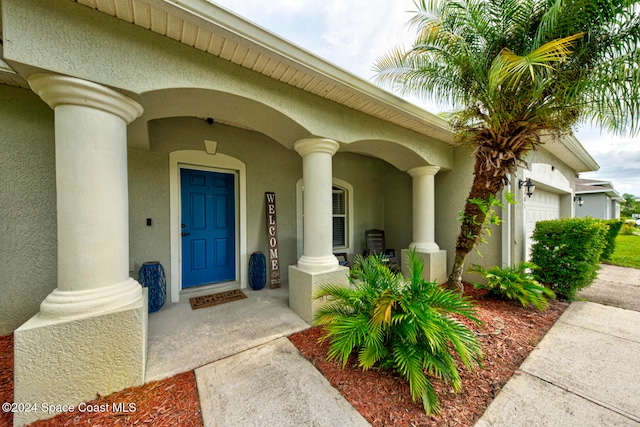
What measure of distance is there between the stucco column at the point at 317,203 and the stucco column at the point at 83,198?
1.99 m

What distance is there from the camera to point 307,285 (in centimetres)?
308

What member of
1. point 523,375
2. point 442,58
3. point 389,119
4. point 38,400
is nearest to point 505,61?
point 442,58

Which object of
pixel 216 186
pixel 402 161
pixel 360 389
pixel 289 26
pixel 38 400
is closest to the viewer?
pixel 38 400

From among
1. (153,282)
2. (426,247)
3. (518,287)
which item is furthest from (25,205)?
(518,287)

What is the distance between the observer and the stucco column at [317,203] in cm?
321

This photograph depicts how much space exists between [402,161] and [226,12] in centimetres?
361

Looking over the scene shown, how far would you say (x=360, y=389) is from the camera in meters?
1.96

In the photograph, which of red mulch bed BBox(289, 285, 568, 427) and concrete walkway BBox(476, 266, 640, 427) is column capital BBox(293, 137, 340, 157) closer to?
red mulch bed BBox(289, 285, 568, 427)

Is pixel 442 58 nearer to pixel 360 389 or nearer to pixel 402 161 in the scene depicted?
pixel 402 161

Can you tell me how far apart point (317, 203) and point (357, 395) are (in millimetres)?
2115

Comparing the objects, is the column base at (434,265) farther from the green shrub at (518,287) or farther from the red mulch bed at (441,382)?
the red mulch bed at (441,382)

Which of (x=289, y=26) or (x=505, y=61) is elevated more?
(x=289, y=26)

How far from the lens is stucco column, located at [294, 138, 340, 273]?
10.5ft

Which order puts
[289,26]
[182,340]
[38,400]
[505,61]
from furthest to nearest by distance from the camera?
1. [289,26]
2. [182,340]
3. [505,61]
4. [38,400]
